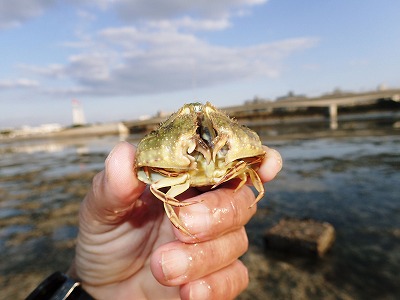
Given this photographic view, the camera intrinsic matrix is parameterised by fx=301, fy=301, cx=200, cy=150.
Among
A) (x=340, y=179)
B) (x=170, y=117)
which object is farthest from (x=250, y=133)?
(x=340, y=179)

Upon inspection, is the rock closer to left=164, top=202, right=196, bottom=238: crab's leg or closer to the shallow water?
the shallow water

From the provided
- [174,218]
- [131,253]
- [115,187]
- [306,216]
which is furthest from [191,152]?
[306,216]

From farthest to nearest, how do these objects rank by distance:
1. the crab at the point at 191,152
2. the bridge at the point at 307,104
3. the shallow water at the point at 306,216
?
the bridge at the point at 307,104 < the shallow water at the point at 306,216 < the crab at the point at 191,152

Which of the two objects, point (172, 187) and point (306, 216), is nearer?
point (172, 187)

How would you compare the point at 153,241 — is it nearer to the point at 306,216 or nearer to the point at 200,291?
the point at 200,291

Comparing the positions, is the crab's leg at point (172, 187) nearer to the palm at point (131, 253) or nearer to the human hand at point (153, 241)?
the human hand at point (153, 241)

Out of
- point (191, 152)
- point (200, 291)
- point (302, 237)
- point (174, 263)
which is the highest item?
point (191, 152)

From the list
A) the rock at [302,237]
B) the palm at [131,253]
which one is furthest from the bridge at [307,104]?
the palm at [131,253]

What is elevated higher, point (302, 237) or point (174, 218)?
point (174, 218)
